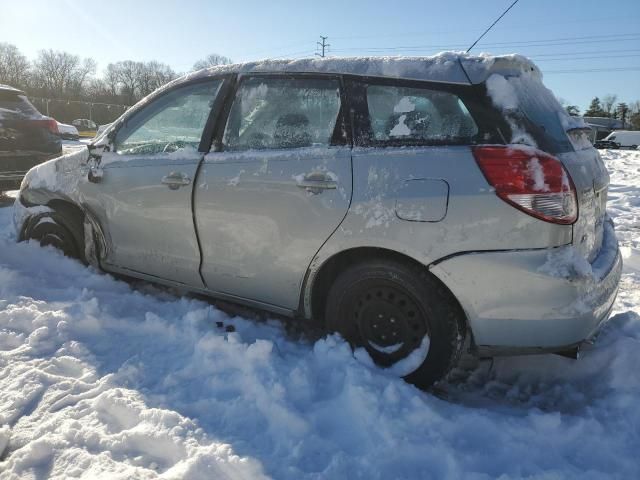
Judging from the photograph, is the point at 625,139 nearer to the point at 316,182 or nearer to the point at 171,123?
the point at 171,123

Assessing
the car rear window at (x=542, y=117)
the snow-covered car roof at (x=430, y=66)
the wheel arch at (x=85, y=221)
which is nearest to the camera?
the car rear window at (x=542, y=117)

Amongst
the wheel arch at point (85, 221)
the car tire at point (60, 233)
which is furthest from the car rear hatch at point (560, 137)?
the car tire at point (60, 233)

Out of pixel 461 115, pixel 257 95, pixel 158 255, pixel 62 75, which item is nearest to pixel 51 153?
pixel 158 255

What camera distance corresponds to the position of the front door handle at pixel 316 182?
8.39 feet

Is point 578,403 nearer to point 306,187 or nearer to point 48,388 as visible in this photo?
point 306,187

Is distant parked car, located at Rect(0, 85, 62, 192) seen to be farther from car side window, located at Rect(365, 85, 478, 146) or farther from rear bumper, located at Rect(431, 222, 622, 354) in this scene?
rear bumper, located at Rect(431, 222, 622, 354)

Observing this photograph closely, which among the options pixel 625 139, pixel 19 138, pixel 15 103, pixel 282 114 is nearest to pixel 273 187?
pixel 282 114

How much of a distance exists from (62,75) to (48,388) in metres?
83.4

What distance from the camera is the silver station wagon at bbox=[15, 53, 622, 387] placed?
220 cm

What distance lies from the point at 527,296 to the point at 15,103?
25.7 feet

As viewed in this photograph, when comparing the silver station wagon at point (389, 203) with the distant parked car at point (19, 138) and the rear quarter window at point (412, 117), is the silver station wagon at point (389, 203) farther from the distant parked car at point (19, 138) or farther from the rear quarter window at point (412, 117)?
the distant parked car at point (19, 138)

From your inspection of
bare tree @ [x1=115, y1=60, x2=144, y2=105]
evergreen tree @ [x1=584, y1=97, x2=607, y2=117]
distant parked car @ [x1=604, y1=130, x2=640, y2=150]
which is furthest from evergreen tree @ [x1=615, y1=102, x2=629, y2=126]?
bare tree @ [x1=115, y1=60, x2=144, y2=105]

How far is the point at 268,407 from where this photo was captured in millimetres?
2246

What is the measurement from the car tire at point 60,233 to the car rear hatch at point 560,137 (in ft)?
10.3
